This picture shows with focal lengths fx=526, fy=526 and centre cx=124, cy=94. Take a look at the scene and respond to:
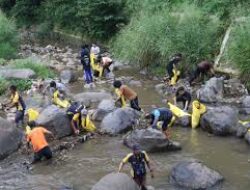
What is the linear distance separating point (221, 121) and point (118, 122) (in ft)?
9.51

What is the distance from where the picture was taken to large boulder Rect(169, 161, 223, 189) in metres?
Answer: 11.3

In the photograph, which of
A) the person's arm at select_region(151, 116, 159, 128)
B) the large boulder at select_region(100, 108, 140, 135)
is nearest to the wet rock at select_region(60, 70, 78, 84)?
the large boulder at select_region(100, 108, 140, 135)

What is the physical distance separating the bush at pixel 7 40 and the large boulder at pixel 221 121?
14233 millimetres

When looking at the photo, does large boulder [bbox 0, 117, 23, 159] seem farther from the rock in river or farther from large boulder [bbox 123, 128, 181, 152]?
the rock in river

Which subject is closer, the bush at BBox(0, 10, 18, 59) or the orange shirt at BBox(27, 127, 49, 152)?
the orange shirt at BBox(27, 127, 49, 152)

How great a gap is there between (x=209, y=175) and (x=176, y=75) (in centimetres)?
886

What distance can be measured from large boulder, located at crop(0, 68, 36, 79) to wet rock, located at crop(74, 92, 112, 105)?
3.55 m

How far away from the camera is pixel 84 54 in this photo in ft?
68.2

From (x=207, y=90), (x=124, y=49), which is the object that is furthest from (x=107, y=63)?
(x=207, y=90)

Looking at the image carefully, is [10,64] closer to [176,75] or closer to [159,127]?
[176,75]

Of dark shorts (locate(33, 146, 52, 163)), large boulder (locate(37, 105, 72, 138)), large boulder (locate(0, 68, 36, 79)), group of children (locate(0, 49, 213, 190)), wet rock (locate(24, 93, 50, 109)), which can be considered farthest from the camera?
large boulder (locate(0, 68, 36, 79))

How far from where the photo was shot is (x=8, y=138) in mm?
13844

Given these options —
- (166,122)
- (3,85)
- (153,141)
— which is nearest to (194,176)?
(153,141)

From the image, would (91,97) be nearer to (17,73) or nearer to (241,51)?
(17,73)
